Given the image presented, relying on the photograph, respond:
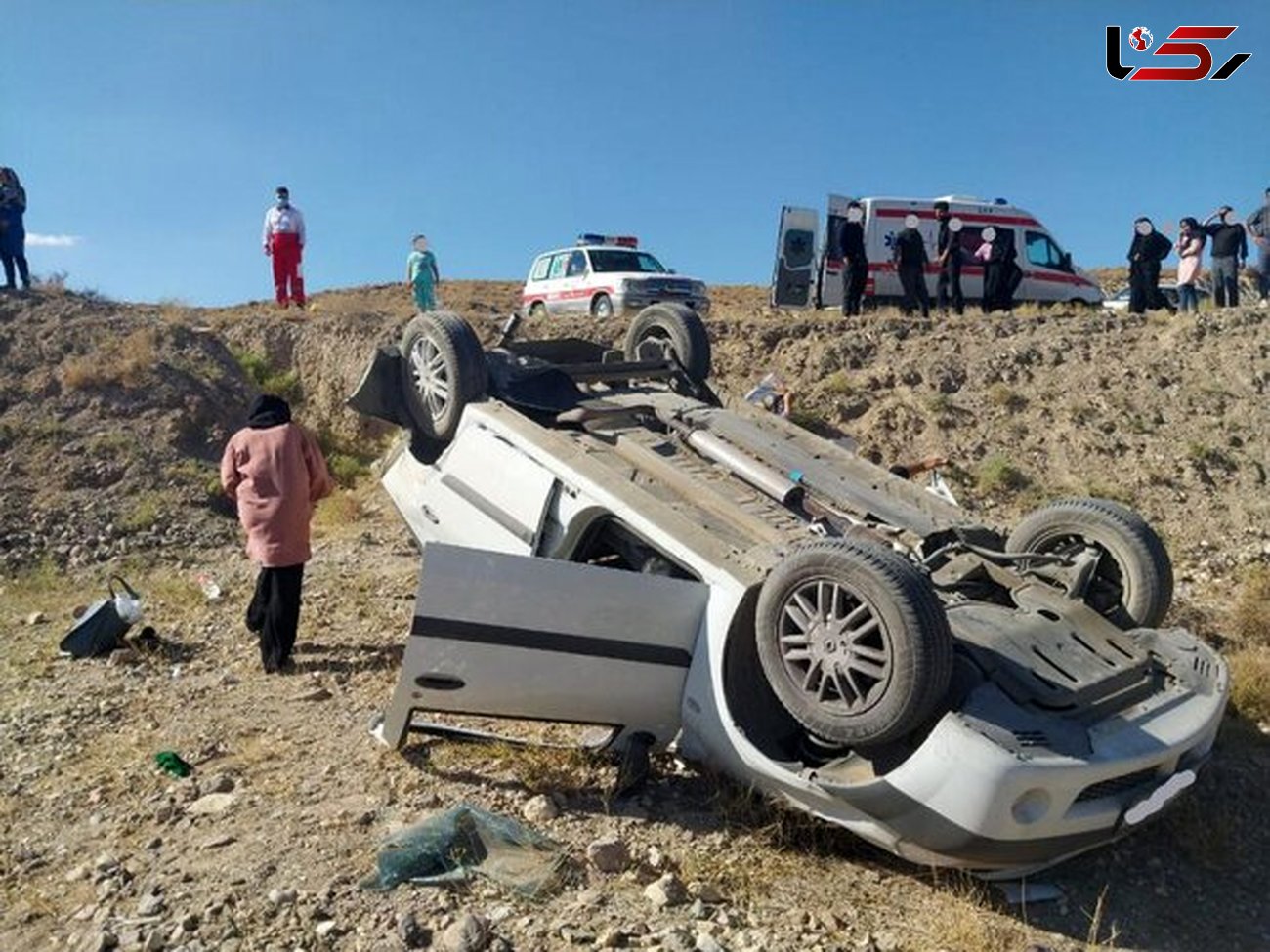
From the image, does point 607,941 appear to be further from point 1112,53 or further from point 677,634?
point 1112,53

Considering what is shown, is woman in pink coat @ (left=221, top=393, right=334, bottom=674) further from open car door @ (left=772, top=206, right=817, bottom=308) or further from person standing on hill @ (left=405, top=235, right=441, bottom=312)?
open car door @ (left=772, top=206, right=817, bottom=308)

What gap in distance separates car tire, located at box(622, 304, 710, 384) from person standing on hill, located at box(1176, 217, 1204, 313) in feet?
31.4

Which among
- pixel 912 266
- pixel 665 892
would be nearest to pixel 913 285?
pixel 912 266

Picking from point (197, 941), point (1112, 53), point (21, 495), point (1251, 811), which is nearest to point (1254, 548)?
point (1112, 53)

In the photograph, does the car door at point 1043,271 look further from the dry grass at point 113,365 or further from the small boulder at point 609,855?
the small boulder at point 609,855

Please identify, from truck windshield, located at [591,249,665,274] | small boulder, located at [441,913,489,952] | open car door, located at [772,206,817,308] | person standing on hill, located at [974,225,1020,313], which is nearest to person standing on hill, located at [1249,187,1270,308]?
person standing on hill, located at [974,225,1020,313]

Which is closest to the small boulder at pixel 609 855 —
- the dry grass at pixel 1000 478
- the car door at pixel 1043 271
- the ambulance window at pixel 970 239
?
the dry grass at pixel 1000 478

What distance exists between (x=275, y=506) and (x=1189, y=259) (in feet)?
40.7

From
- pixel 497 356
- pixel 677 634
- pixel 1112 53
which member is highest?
pixel 1112 53

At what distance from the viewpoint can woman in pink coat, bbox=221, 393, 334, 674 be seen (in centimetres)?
564

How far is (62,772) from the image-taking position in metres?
4.54

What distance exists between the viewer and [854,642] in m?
3.51

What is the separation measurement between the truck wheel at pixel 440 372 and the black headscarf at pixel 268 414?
655 mm

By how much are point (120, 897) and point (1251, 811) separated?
14.6 feet
